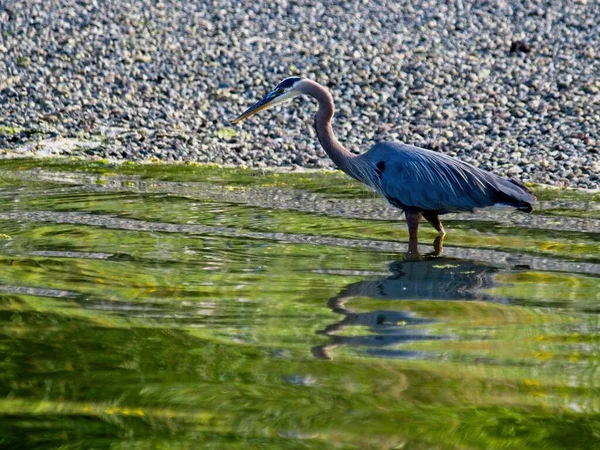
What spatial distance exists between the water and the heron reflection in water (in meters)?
0.02

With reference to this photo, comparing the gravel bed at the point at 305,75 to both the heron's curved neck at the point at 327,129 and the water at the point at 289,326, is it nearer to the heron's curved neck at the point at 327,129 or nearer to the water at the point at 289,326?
the water at the point at 289,326

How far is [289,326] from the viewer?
6.79 metres

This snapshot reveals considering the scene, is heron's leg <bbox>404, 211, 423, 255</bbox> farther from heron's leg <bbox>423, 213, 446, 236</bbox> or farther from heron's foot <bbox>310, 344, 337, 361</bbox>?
heron's foot <bbox>310, 344, 337, 361</bbox>

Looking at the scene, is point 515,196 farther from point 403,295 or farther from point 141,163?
point 141,163

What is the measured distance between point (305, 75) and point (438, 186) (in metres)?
6.78

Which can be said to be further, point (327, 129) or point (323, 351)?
point (327, 129)

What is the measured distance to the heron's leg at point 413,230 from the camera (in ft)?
30.7

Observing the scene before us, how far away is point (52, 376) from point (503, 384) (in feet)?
7.49

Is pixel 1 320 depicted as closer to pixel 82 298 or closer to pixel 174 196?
pixel 82 298

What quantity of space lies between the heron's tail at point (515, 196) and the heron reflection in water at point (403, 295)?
44.0 inches

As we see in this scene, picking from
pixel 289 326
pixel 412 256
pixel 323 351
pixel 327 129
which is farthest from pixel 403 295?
pixel 327 129

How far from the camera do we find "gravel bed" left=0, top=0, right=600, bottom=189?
13852mm

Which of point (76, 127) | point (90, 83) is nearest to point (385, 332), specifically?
point (76, 127)

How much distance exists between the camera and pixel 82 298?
7.30 meters
